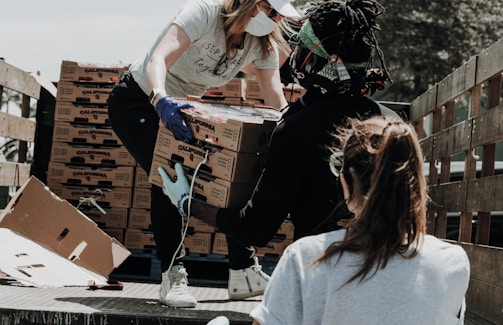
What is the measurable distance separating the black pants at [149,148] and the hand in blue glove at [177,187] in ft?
1.34

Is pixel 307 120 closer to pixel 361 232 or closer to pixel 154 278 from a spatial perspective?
pixel 361 232

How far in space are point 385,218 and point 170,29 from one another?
240cm

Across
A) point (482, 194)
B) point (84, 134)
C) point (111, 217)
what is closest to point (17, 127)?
point (84, 134)

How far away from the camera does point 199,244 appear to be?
6309 mm

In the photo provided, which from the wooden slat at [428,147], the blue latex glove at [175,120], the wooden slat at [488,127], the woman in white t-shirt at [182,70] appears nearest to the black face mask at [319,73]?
Result: the blue latex glove at [175,120]

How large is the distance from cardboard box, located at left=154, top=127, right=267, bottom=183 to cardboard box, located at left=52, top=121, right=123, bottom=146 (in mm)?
2704

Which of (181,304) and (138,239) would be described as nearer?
(181,304)

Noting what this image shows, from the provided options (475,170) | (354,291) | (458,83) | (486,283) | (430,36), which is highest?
(430,36)

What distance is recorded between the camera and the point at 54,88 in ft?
24.2

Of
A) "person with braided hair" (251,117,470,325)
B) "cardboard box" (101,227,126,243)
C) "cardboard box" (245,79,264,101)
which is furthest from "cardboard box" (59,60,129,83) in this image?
"person with braided hair" (251,117,470,325)

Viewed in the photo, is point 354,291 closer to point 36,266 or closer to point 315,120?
point 315,120

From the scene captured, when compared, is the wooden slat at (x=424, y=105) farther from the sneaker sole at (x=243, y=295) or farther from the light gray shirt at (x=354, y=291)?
the light gray shirt at (x=354, y=291)

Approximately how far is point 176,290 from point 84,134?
2718mm

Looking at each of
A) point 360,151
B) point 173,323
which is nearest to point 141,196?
point 173,323
